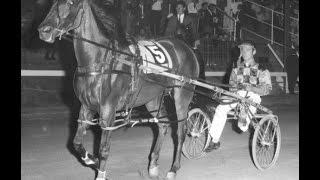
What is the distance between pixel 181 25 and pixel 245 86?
25.5 ft

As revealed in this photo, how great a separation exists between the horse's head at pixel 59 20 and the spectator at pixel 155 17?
32.3ft

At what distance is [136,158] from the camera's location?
743 centimetres

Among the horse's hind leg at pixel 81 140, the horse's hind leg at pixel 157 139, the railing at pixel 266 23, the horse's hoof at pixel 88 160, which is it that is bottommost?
the railing at pixel 266 23

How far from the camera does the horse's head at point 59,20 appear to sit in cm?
520

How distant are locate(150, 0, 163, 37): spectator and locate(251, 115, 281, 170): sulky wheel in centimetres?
864

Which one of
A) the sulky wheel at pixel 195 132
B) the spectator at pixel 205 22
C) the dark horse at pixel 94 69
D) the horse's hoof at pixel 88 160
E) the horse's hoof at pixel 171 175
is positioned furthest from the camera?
the spectator at pixel 205 22

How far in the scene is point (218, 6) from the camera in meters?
18.3

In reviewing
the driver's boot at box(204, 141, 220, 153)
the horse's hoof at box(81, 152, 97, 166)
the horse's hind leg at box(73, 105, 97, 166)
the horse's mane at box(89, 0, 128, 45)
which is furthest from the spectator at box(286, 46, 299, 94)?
the horse's hoof at box(81, 152, 97, 166)

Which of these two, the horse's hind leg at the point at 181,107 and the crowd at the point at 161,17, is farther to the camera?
the crowd at the point at 161,17

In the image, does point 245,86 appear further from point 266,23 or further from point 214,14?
point 266,23

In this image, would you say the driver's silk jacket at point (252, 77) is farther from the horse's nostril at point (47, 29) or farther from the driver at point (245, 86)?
the horse's nostril at point (47, 29)

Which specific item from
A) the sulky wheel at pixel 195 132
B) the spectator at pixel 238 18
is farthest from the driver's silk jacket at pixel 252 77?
the spectator at pixel 238 18

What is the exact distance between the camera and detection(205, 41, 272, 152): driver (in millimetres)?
7008
